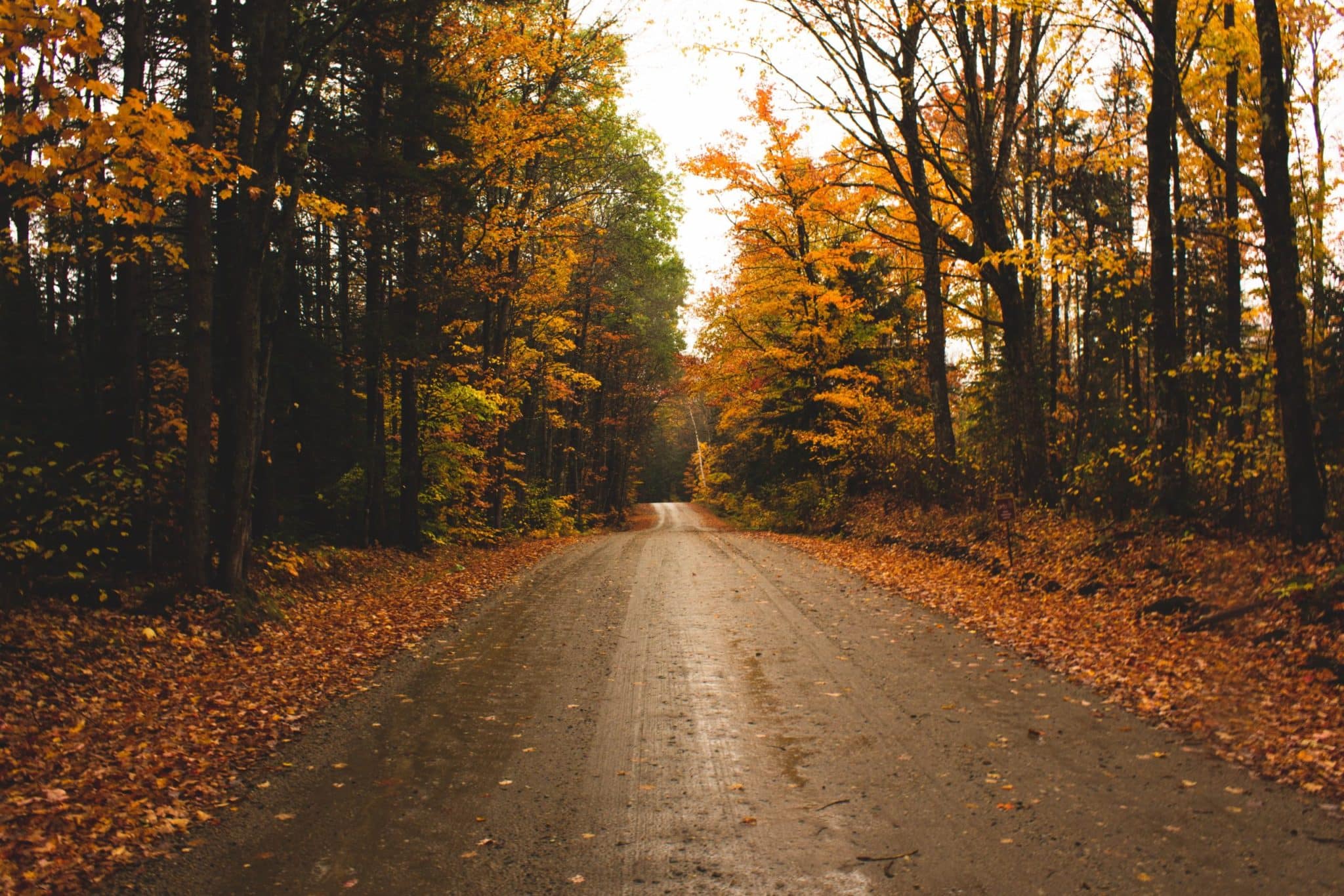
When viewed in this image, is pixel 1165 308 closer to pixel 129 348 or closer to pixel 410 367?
pixel 410 367

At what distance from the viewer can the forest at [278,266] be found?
8.55m

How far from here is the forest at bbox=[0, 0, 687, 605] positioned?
28.1 ft

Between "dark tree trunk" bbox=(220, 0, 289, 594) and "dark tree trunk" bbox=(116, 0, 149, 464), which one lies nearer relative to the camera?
"dark tree trunk" bbox=(220, 0, 289, 594)

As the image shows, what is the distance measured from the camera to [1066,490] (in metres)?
13.6

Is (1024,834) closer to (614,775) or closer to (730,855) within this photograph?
(730,855)

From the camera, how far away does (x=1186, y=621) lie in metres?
8.37

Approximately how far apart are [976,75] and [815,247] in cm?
948

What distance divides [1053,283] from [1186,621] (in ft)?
41.4

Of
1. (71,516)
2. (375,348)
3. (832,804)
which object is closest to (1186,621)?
(832,804)

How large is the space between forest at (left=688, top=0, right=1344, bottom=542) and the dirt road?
5.02m

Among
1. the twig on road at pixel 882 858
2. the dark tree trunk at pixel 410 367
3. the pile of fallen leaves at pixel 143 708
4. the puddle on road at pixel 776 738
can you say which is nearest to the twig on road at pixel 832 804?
the puddle on road at pixel 776 738

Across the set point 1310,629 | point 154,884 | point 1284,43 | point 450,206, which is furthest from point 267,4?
point 1284,43

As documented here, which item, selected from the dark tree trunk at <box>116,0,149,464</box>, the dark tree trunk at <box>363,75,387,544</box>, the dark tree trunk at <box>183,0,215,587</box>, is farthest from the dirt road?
the dark tree trunk at <box>363,75,387,544</box>

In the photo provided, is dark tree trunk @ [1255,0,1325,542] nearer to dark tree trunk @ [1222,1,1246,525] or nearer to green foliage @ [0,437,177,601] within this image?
dark tree trunk @ [1222,1,1246,525]
